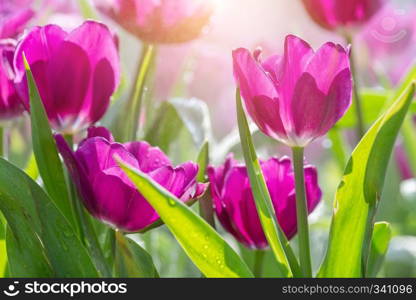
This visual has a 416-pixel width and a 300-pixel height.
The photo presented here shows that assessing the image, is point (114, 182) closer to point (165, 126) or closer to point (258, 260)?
point (258, 260)

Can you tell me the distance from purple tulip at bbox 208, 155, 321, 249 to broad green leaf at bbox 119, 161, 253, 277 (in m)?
0.07

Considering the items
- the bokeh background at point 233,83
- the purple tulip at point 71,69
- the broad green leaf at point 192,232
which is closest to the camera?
the broad green leaf at point 192,232

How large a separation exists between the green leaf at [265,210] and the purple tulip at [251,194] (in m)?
0.05

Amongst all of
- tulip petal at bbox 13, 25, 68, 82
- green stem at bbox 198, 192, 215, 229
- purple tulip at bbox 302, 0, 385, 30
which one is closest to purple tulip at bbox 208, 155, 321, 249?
green stem at bbox 198, 192, 215, 229

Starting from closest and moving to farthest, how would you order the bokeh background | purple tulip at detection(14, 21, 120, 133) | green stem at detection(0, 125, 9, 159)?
purple tulip at detection(14, 21, 120, 133) → green stem at detection(0, 125, 9, 159) → the bokeh background

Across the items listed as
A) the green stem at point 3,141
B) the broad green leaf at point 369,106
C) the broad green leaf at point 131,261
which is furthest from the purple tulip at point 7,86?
the broad green leaf at point 369,106

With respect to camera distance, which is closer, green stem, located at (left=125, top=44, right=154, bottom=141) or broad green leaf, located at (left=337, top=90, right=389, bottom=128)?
green stem, located at (left=125, top=44, right=154, bottom=141)

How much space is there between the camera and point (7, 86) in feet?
1.94

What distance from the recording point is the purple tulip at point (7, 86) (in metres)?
0.58

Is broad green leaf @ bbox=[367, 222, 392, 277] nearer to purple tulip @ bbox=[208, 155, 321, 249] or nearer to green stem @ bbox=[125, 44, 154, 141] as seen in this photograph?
purple tulip @ bbox=[208, 155, 321, 249]

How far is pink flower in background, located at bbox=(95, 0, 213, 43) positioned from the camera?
0.67 m


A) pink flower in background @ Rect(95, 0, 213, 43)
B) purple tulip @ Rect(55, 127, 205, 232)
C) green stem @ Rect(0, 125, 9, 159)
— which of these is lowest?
purple tulip @ Rect(55, 127, 205, 232)

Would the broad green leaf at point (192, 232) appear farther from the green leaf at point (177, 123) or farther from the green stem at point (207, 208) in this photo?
the green leaf at point (177, 123)

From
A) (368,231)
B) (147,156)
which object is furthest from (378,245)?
(147,156)
